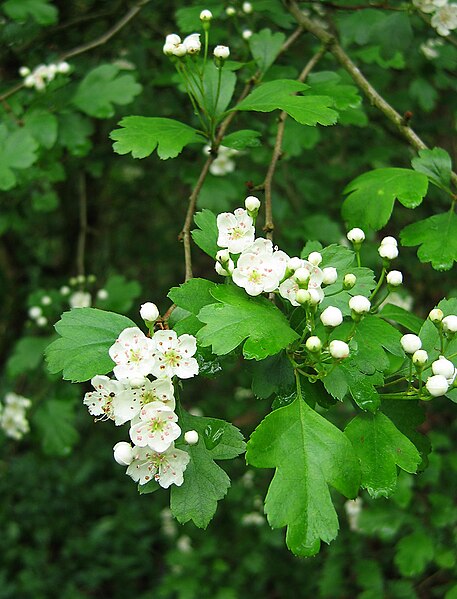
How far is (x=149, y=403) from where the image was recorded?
1.33 metres

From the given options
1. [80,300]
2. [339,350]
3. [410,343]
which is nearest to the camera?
[339,350]

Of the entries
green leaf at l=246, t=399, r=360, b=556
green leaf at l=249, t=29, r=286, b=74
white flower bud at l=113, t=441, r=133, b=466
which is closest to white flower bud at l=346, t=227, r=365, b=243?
green leaf at l=246, t=399, r=360, b=556

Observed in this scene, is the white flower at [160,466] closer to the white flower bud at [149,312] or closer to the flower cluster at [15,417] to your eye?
the white flower bud at [149,312]

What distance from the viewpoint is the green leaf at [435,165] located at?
188 centimetres

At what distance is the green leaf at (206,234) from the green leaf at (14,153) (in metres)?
0.96

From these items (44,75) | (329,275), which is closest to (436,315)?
(329,275)

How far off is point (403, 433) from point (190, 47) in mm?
1146

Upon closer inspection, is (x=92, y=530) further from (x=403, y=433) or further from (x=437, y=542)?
(x=403, y=433)

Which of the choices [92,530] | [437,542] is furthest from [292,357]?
[92,530]

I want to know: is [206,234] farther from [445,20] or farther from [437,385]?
[445,20]

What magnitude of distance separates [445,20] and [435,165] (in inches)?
32.2

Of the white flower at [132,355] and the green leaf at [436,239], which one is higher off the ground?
the white flower at [132,355]

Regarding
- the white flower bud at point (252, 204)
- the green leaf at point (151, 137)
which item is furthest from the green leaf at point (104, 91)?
the white flower bud at point (252, 204)

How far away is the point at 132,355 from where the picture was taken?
4.42ft
